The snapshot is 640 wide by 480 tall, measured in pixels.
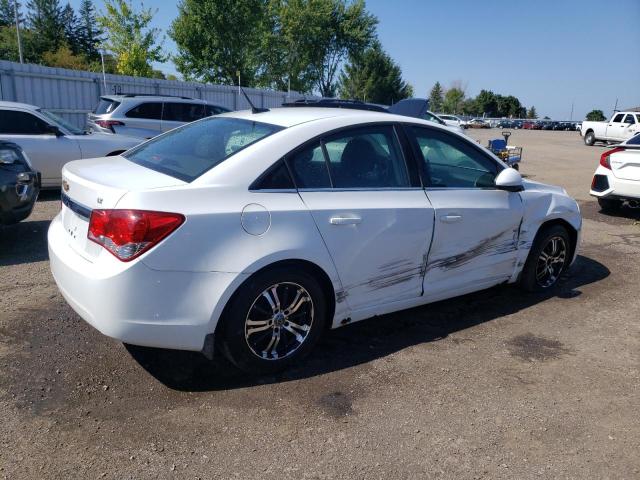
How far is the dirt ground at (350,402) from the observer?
2.62m

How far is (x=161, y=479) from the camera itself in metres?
2.46

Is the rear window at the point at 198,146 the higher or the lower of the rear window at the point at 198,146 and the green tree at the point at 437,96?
the lower

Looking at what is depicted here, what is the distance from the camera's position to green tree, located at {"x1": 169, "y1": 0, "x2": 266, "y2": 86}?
112 ft

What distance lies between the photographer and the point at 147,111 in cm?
1188

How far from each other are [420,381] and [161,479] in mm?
1672

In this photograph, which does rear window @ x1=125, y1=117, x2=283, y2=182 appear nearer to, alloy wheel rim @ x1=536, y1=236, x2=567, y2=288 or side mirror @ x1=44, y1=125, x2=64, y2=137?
alloy wheel rim @ x1=536, y1=236, x2=567, y2=288

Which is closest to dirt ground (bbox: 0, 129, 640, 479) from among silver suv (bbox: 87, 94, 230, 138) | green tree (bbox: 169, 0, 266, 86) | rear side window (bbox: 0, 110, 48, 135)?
rear side window (bbox: 0, 110, 48, 135)

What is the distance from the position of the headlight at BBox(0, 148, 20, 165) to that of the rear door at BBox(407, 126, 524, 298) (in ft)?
14.1

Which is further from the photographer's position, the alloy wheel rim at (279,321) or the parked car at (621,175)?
the parked car at (621,175)

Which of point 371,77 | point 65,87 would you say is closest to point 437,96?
point 371,77

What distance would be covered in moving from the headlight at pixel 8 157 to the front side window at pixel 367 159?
13.0ft

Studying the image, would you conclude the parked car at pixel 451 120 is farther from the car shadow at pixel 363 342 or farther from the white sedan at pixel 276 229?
the white sedan at pixel 276 229

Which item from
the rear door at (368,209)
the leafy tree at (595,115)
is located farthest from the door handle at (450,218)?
the leafy tree at (595,115)

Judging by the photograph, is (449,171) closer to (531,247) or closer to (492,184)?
(492,184)
